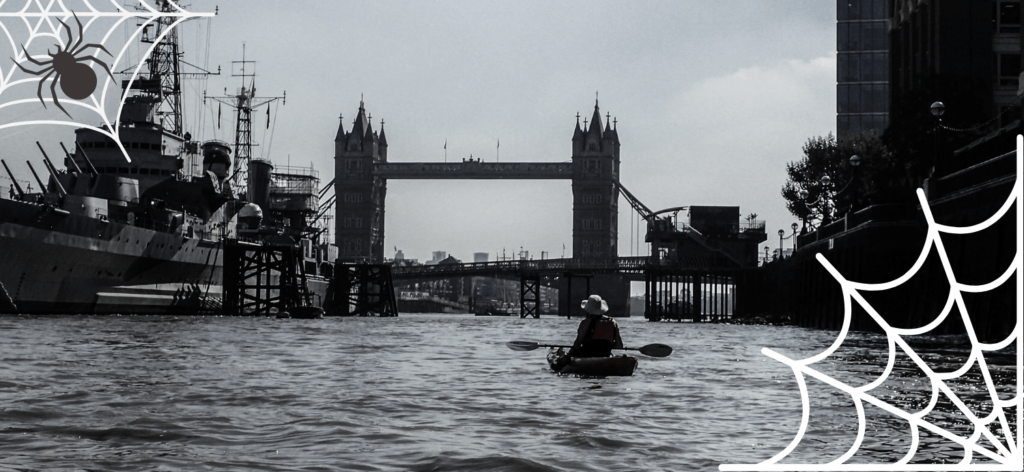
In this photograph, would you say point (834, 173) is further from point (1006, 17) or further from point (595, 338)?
point (595, 338)

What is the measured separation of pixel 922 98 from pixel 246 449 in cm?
5876

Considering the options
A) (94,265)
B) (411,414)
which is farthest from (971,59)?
(411,414)

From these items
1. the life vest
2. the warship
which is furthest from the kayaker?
the warship

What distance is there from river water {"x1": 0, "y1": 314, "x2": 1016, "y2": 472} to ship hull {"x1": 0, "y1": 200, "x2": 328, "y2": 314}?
27527 millimetres

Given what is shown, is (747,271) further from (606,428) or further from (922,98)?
(606,428)

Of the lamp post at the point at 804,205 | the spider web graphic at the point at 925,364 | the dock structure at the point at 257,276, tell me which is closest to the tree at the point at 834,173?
the lamp post at the point at 804,205

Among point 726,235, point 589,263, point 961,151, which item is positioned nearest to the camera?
point 961,151

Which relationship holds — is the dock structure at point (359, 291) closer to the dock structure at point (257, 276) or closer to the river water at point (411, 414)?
the dock structure at point (257, 276)

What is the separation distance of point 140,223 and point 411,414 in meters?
55.4

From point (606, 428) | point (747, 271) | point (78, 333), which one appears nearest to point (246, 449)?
point (606, 428)

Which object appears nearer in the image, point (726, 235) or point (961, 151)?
point (961, 151)

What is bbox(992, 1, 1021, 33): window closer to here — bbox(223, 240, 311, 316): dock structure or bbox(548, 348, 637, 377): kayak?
bbox(223, 240, 311, 316): dock structure

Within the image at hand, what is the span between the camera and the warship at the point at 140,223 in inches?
2157

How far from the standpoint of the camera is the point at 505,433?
13.3 m
